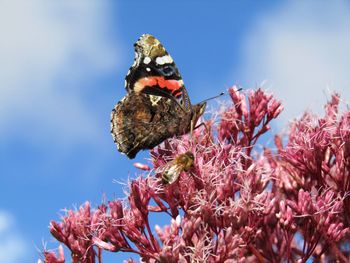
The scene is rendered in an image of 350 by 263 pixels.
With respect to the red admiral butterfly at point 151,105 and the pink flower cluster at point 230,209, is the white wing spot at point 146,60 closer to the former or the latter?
the red admiral butterfly at point 151,105

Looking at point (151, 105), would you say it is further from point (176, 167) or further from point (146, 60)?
point (176, 167)

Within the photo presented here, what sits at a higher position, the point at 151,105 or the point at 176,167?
the point at 151,105

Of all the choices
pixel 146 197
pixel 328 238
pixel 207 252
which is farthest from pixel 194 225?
pixel 328 238

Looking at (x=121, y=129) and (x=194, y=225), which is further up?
(x=121, y=129)

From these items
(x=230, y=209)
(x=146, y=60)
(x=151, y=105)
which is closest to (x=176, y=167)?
(x=230, y=209)

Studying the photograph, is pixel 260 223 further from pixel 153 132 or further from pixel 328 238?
pixel 153 132

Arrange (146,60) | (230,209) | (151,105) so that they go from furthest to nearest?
(146,60), (151,105), (230,209)
